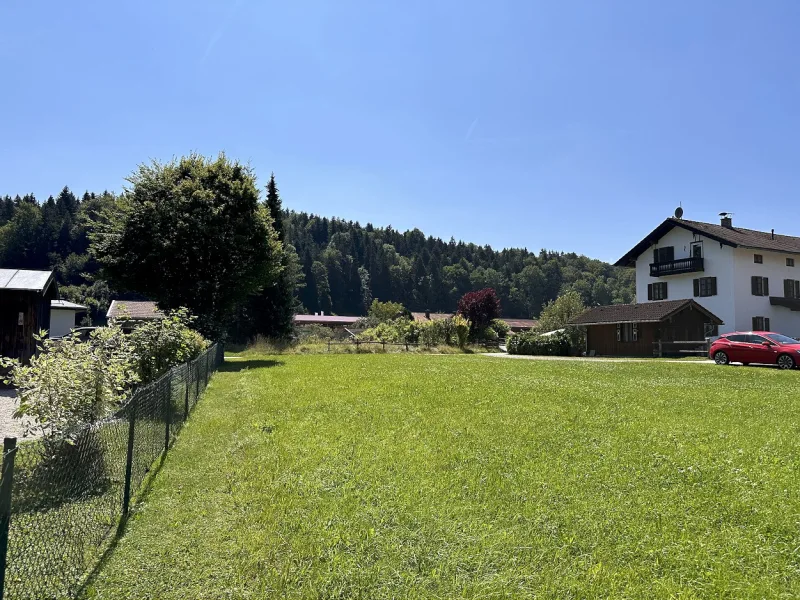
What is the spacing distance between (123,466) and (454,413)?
630 cm

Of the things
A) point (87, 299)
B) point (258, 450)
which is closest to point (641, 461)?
point (258, 450)

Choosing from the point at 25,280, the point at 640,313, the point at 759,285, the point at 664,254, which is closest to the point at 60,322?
the point at 25,280

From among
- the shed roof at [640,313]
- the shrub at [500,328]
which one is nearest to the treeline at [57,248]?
the shrub at [500,328]

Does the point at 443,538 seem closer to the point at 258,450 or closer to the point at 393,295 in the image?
the point at 258,450

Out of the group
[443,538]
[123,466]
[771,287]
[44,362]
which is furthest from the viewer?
[771,287]

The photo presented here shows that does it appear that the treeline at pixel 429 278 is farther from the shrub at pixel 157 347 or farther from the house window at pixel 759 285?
the shrub at pixel 157 347

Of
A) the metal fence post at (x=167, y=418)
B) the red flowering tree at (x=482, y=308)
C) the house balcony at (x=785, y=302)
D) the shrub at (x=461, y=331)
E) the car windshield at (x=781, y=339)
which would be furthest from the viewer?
the red flowering tree at (x=482, y=308)

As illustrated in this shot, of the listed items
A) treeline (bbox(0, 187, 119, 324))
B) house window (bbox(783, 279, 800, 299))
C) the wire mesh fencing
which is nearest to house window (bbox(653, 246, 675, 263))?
house window (bbox(783, 279, 800, 299))

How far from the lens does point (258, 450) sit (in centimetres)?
770

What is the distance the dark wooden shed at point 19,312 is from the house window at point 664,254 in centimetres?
3989

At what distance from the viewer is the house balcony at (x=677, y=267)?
38.3 metres

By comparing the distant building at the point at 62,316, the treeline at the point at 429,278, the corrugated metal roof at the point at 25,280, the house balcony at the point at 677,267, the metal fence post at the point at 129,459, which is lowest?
the metal fence post at the point at 129,459

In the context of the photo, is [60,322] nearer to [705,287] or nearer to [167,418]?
[167,418]

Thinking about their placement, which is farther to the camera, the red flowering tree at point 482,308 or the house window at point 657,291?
the red flowering tree at point 482,308
